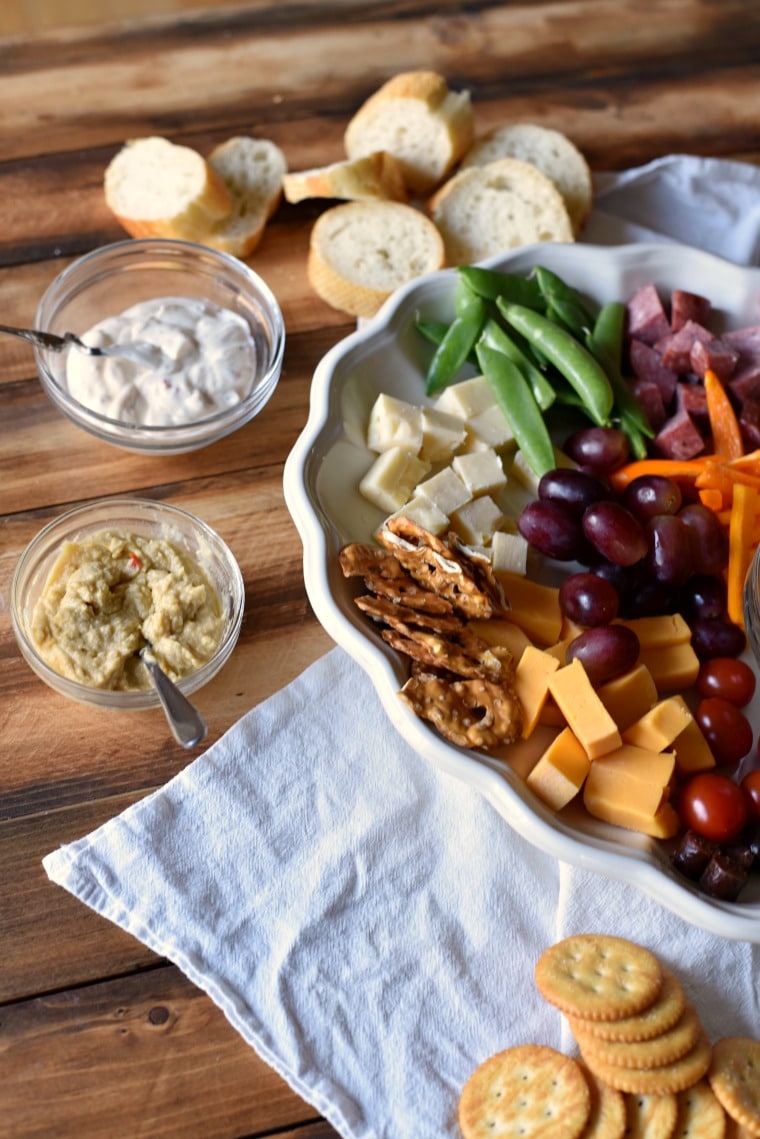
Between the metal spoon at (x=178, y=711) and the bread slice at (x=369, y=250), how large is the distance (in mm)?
950

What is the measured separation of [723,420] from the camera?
82.0 inches

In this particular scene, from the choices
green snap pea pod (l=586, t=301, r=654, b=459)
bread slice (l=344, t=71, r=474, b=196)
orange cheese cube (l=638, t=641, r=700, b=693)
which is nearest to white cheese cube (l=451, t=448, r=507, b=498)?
green snap pea pod (l=586, t=301, r=654, b=459)

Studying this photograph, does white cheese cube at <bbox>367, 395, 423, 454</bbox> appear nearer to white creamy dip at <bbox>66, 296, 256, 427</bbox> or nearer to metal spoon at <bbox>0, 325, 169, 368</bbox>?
white creamy dip at <bbox>66, 296, 256, 427</bbox>

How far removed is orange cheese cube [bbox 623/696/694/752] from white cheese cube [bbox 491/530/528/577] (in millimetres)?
323

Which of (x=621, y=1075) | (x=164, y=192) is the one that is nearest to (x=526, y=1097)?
(x=621, y=1075)

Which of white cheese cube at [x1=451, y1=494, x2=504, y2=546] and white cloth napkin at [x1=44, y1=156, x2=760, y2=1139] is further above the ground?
white cheese cube at [x1=451, y1=494, x2=504, y2=546]

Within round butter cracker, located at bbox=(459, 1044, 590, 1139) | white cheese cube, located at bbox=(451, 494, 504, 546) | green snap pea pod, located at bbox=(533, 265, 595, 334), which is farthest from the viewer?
green snap pea pod, located at bbox=(533, 265, 595, 334)

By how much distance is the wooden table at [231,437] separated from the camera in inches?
63.7

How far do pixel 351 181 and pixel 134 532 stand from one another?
91 cm

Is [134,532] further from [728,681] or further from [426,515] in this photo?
[728,681]

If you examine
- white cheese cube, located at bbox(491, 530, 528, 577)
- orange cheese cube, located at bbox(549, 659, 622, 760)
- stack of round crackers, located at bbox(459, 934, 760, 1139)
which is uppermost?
white cheese cube, located at bbox(491, 530, 528, 577)

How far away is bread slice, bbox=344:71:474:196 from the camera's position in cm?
249

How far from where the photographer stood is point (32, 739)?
185 cm

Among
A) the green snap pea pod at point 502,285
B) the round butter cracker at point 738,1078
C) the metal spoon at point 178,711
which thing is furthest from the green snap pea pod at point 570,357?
the round butter cracker at point 738,1078
